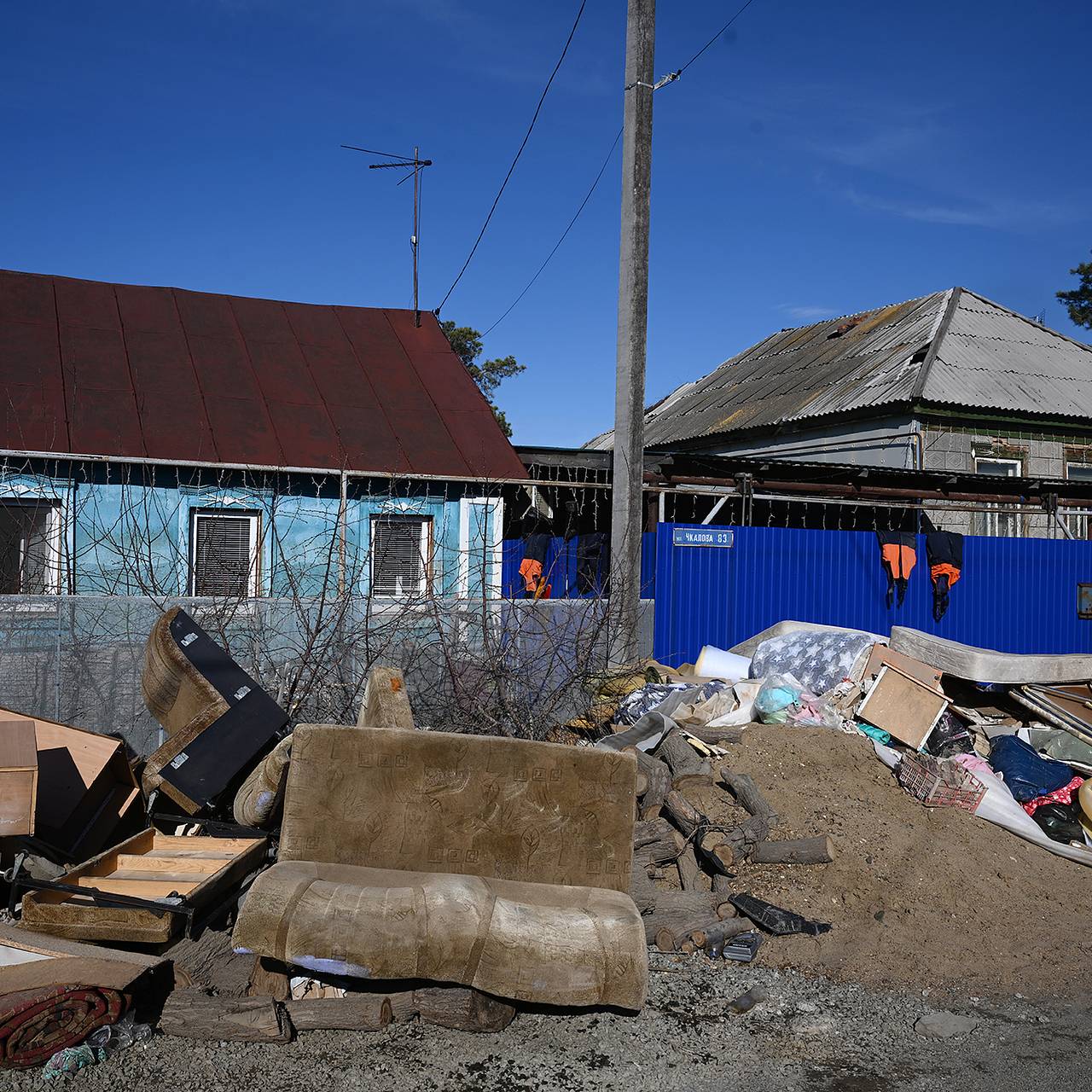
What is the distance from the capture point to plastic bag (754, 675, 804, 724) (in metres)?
7.77

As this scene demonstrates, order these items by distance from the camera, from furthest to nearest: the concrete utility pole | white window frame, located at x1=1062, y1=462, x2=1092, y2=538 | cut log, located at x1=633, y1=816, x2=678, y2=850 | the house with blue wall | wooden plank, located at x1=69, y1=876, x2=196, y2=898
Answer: white window frame, located at x1=1062, y1=462, x2=1092, y2=538 < the house with blue wall < the concrete utility pole < cut log, located at x1=633, y1=816, x2=678, y2=850 < wooden plank, located at x1=69, y1=876, x2=196, y2=898

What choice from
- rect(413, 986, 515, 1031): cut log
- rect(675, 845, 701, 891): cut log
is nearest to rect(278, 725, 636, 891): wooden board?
rect(413, 986, 515, 1031): cut log

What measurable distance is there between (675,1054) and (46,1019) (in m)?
2.44

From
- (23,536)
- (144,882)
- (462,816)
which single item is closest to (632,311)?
(462,816)

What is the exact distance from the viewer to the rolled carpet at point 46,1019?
3.67 meters

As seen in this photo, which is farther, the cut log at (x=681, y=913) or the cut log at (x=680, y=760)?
the cut log at (x=680, y=760)

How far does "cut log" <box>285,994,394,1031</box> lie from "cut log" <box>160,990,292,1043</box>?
0.06 m

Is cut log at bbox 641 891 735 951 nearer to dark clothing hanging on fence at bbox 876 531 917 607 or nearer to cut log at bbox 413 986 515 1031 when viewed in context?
cut log at bbox 413 986 515 1031

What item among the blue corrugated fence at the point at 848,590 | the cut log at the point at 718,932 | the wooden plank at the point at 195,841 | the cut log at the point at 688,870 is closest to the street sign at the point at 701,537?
the blue corrugated fence at the point at 848,590

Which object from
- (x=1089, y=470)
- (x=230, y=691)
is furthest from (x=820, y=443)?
(x=230, y=691)

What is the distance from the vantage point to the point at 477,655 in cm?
737

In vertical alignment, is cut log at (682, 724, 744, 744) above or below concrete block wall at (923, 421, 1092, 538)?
below

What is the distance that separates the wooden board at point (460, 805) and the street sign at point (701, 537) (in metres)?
5.52

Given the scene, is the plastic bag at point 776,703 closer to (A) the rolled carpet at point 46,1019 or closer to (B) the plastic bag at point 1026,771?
(B) the plastic bag at point 1026,771
